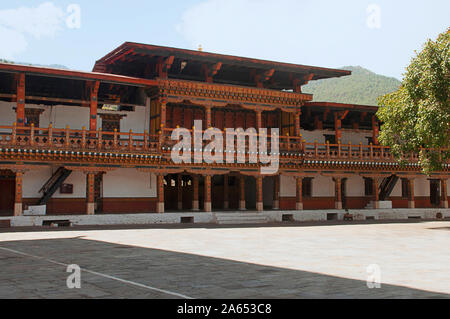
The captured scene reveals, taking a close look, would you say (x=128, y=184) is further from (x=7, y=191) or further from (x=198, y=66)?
(x=198, y=66)

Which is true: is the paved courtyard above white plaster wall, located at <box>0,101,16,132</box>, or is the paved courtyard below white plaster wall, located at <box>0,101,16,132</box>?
below

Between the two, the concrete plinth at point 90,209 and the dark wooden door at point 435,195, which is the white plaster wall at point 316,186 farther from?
the concrete plinth at point 90,209

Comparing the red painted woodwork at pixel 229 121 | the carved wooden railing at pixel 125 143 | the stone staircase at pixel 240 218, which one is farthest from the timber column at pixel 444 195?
the red painted woodwork at pixel 229 121

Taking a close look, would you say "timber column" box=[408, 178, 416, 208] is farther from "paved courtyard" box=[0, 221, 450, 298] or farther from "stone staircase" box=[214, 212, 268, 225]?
"paved courtyard" box=[0, 221, 450, 298]

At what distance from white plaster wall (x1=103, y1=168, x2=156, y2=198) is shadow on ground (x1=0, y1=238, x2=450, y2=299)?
38.3ft

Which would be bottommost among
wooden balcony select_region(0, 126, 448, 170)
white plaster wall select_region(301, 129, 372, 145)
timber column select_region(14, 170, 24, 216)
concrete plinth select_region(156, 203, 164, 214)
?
concrete plinth select_region(156, 203, 164, 214)

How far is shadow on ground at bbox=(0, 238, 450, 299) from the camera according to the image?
6332 mm

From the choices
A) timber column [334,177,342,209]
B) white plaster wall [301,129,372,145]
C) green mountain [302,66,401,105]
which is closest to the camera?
timber column [334,177,342,209]

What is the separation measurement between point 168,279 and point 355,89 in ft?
303

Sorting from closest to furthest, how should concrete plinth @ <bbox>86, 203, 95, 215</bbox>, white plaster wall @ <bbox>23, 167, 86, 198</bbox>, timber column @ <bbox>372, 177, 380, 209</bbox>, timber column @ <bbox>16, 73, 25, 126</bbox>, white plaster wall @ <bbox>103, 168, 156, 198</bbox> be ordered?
1. timber column @ <bbox>16, 73, 25, 126</bbox>
2. concrete plinth @ <bbox>86, 203, 95, 215</bbox>
3. white plaster wall @ <bbox>23, 167, 86, 198</bbox>
4. white plaster wall @ <bbox>103, 168, 156, 198</bbox>
5. timber column @ <bbox>372, 177, 380, 209</bbox>

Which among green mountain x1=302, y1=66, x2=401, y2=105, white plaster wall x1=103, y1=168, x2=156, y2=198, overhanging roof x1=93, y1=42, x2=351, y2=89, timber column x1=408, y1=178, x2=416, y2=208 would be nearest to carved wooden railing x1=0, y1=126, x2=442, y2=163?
timber column x1=408, y1=178, x2=416, y2=208

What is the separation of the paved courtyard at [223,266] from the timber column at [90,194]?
5.14m

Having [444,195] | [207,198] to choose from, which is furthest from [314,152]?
[444,195]

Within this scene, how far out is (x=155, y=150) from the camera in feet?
71.5
